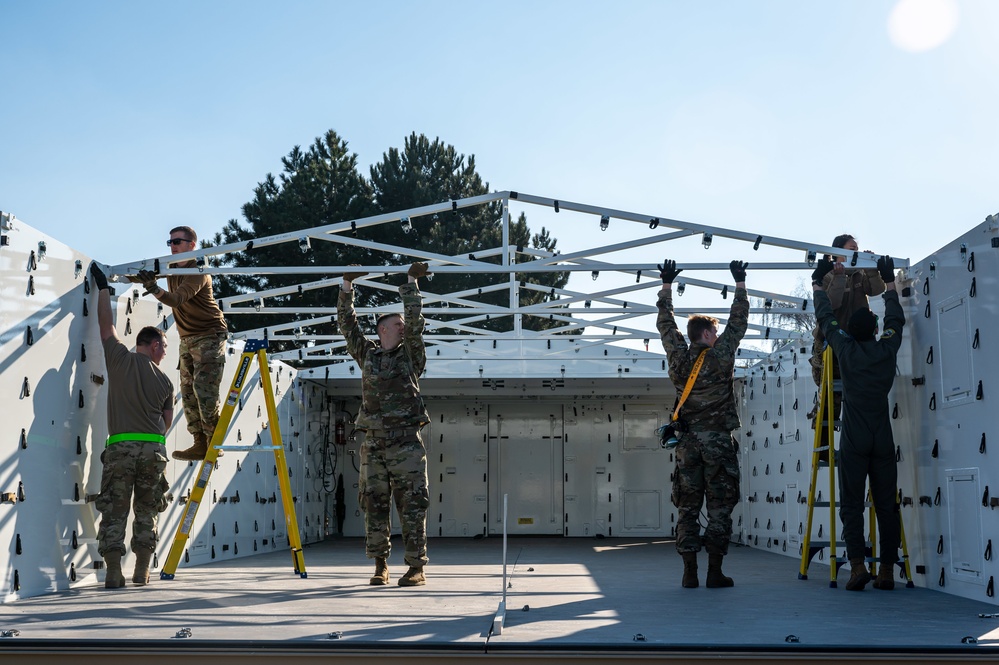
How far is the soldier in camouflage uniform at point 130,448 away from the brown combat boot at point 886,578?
557 cm

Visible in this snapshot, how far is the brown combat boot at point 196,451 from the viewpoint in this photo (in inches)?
357

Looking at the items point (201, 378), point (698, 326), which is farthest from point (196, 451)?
point (698, 326)

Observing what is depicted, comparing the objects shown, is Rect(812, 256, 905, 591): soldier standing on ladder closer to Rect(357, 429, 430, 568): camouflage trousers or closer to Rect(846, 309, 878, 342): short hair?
Rect(846, 309, 878, 342): short hair

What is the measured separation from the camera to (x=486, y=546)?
573 inches

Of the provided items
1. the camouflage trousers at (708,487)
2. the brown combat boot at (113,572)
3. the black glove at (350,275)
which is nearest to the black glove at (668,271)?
the camouflage trousers at (708,487)

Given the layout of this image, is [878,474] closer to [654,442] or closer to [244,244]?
[244,244]

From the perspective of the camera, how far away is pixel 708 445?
7.62 meters

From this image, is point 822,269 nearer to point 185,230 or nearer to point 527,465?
point 185,230

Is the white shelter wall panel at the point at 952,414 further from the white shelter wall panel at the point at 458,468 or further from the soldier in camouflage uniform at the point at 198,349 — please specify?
the white shelter wall panel at the point at 458,468

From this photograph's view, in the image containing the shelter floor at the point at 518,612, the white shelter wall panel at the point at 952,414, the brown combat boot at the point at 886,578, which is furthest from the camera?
the brown combat boot at the point at 886,578

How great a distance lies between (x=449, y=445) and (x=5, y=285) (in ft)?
40.6

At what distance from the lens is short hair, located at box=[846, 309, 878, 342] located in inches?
296

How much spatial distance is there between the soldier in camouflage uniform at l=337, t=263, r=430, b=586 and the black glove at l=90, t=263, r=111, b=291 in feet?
6.22

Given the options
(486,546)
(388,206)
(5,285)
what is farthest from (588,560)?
(388,206)
